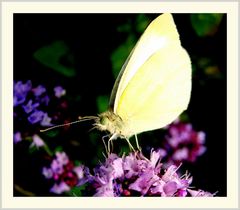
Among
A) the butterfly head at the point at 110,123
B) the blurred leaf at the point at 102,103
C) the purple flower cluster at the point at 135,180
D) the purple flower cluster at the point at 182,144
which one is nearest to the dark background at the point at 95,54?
the blurred leaf at the point at 102,103

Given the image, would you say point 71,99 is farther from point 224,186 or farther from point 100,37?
point 224,186

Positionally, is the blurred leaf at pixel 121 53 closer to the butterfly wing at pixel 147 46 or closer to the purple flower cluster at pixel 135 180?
the butterfly wing at pixel 147 46

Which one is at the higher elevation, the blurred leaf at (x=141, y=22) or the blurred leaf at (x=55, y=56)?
the blurred leaf at (x=141, y=22)

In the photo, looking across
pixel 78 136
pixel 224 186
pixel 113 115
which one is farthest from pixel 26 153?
pixel 224 186

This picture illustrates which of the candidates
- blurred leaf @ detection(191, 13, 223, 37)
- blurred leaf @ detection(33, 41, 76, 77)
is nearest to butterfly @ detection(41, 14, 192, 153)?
blurred leaf @ detection(191, 13, 223, 37)

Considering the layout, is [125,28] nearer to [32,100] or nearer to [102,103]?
[102,103]

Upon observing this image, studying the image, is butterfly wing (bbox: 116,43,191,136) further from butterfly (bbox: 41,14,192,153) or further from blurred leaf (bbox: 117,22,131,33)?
blurred leaf (bbox: 117,22,131,33)
